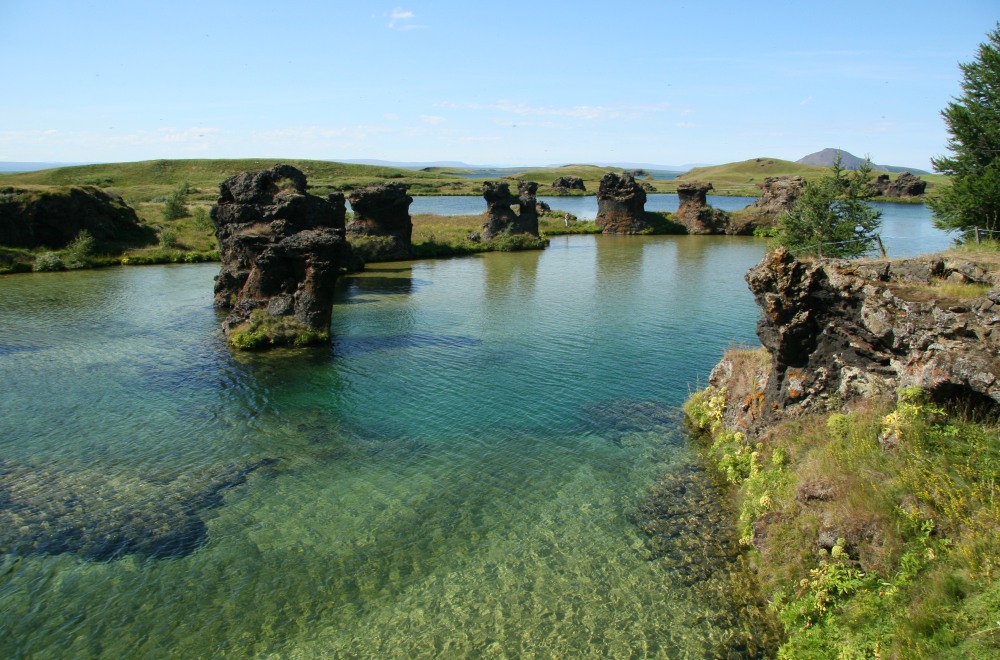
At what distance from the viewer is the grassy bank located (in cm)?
1011

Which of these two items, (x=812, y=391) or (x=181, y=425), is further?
(x=181, y=425)

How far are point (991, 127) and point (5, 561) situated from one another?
4261 cm

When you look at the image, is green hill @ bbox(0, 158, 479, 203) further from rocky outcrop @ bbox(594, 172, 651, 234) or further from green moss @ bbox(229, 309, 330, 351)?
green moss @ bbox(229, 309, 330, 351)

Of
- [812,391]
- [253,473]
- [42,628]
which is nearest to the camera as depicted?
[42,628]

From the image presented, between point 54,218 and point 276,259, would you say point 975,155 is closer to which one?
point 276,259

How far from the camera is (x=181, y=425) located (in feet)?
76.9

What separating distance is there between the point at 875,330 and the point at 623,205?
267 ft

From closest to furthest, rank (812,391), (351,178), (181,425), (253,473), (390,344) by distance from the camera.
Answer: (812,391), (253,473), (181,425), (390,344), (351,178)

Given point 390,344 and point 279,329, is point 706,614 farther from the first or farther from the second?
point 279,329

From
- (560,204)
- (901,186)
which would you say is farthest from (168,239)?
(901,186)

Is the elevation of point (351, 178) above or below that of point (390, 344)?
above

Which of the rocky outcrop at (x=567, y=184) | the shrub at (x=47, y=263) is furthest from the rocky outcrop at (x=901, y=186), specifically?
the shrub at (x=47, y=263)

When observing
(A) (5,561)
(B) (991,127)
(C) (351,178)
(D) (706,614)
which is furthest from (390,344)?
(C) (351,178)

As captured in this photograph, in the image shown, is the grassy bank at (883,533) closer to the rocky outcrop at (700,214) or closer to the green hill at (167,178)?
the rocky outcrop at (700,214)
